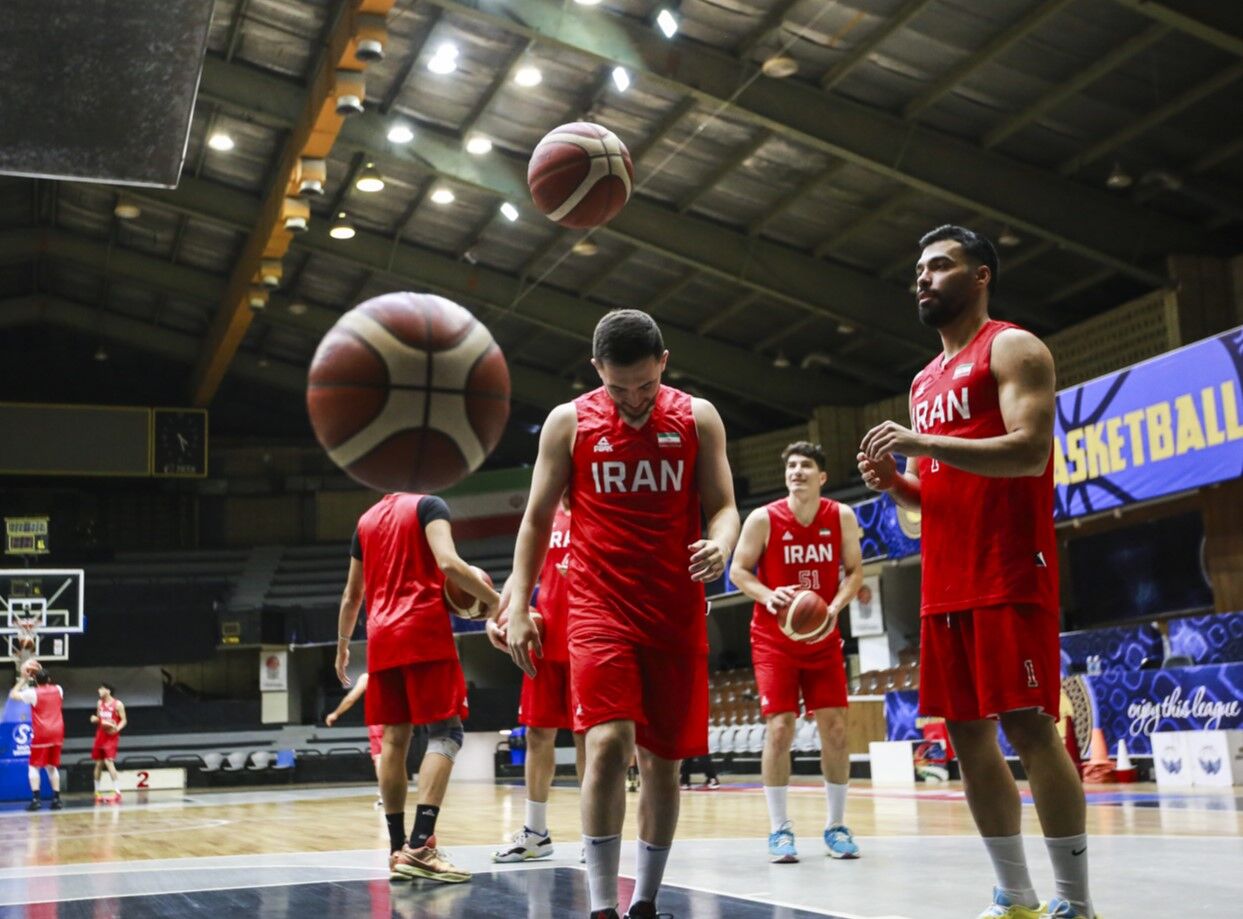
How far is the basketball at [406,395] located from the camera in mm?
4984

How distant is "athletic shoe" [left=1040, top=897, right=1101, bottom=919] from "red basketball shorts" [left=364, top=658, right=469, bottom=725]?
2.80 m

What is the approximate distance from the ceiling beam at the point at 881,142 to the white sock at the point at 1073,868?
43.0ft

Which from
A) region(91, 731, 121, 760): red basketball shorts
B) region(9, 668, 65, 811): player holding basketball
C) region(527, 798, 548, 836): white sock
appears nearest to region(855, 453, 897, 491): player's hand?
region(527, 798, 548, 836): white sock

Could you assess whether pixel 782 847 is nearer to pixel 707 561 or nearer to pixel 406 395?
pixel 406 395

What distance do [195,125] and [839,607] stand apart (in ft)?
55.7

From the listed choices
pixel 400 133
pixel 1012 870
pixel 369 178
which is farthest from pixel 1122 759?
pixel 369 178

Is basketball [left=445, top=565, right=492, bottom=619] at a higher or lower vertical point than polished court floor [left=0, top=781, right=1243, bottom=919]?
higher

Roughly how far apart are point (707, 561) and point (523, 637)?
1.88ft

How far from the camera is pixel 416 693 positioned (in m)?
5.80

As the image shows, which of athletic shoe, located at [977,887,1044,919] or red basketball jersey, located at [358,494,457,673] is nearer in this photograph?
athletic shoe, located at [977,887,1044,919]

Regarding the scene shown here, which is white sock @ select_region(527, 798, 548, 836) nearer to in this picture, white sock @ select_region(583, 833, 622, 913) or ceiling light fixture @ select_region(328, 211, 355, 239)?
white sock @ select_region(583, 833, 622, 913)

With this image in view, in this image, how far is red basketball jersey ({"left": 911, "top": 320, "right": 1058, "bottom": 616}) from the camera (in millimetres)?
3680

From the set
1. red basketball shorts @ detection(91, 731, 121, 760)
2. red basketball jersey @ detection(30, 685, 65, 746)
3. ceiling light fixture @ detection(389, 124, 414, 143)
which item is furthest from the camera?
red basketball shorts @ detection(91, 731, 121, 760)

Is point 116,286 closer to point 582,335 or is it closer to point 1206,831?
point 582,335
